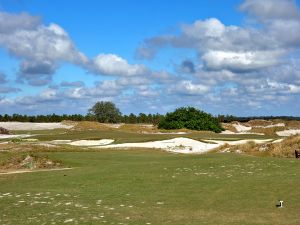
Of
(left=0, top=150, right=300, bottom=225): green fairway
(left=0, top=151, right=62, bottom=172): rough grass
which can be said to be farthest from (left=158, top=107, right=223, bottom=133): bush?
(left=0, top=150, right=300, bottom=225): green fairway

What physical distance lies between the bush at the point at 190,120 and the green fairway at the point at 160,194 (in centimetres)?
6919

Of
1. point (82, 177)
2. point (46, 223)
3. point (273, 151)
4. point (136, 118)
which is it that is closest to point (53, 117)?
point (136, 118)

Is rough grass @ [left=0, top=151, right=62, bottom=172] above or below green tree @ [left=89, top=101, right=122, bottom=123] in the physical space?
below

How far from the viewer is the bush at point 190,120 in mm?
97312

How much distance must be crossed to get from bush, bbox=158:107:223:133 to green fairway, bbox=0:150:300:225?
69.2m

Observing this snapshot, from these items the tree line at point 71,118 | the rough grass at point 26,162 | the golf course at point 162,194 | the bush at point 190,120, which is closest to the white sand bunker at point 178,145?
the rough grass at point 26,162

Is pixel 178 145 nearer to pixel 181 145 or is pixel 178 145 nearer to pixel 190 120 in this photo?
pixel 181 145

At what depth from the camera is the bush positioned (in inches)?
3831

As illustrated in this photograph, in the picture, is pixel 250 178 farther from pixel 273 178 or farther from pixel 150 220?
pixel 150 220

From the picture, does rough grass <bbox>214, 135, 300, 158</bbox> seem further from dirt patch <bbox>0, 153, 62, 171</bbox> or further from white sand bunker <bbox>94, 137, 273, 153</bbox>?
dirt patch <bbox>0, 153, 62, 171</bbox>

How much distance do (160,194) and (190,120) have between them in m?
80.1

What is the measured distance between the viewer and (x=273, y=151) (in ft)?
131

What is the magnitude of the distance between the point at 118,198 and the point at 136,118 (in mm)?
153467

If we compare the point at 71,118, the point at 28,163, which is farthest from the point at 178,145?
the point at 71,118
